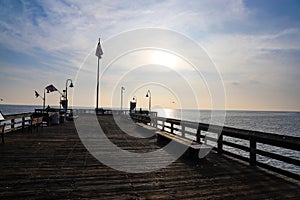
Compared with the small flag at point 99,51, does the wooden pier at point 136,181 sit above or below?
below

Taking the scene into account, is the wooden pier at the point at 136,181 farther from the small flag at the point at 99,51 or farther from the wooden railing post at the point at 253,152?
the small flag at the point at 99,51

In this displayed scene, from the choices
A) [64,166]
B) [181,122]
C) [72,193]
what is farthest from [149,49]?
[72,193]

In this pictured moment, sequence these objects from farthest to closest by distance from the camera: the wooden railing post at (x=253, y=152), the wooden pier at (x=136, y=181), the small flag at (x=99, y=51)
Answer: the small flag at (x=99, y=51) < the wooden railing post at (x=253, y=152) < the wooden pier at (x=136, y=181)

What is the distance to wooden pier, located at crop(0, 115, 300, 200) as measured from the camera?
4.15m

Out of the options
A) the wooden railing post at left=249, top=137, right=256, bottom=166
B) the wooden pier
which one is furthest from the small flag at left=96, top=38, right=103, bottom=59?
the wooden railing post at left=249, top=137, right=256, bottom=166

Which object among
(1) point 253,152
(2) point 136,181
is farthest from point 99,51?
(2) point 136,181

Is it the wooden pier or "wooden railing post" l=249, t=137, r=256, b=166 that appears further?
"wooden railing post" l=249, t=137, r=256, b=166

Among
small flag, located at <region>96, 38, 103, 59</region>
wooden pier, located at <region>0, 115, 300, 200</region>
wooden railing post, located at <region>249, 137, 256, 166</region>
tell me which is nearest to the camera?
wooden pier, located at <region>0, 115, 300, 200</region>

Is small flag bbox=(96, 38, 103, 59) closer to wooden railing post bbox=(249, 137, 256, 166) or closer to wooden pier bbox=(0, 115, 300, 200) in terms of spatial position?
wooden pier bbox=(0, 115, 300, 200)

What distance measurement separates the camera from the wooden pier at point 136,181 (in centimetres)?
415

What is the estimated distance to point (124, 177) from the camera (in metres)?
5.15

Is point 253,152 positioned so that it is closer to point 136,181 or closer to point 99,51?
point 136,181

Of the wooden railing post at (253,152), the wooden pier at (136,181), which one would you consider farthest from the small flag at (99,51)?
the wooden railing post at (253,152)

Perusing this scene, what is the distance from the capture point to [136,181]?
4.91 m
